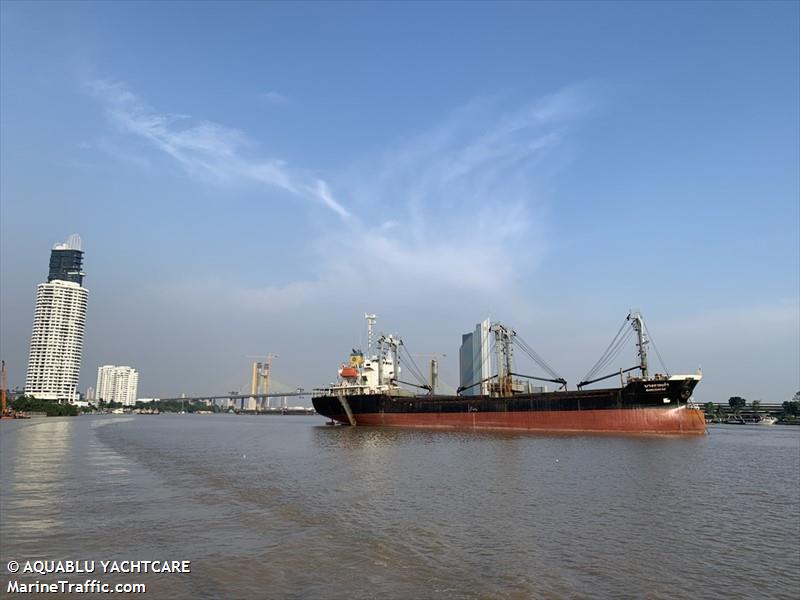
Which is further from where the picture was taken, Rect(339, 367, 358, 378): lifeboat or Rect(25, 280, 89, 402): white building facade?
Rect(25, 280, 89, 402): white building facade

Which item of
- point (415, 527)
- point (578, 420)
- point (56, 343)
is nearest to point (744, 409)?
point (578, 420)


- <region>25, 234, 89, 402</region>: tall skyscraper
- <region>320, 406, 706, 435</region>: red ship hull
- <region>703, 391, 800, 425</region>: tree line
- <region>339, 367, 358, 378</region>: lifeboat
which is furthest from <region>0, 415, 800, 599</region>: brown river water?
A: <region>25, 234, 89, 402</region>: tall skyscraper

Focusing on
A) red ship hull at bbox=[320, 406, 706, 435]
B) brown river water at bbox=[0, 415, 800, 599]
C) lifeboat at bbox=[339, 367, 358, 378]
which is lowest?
brown river water at bbox=[0, 415, 800, 599]

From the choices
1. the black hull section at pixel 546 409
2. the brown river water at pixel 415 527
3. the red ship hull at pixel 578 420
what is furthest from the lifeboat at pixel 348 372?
the brown river water at pixel 415 527

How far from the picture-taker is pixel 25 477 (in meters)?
19.6

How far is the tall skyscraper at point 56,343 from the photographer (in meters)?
184

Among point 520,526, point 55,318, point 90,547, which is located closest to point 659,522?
point 520,526

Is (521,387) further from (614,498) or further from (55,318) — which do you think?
(55,318)

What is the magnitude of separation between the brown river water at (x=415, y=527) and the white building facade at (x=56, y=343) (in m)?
194

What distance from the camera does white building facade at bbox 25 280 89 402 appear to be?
184250mm

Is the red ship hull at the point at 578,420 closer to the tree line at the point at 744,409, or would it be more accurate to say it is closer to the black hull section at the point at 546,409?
the black hull section at the point at 546,409

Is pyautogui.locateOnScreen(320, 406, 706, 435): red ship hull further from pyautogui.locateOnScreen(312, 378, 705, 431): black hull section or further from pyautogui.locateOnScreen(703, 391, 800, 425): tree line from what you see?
pyautogui.locateOnScreen(703, 391, 800, 425): tree line

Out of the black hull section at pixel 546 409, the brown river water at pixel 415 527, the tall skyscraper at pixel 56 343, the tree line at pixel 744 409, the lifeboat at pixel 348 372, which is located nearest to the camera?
the brown river water at pixel 415 527

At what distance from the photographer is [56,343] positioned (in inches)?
7362
